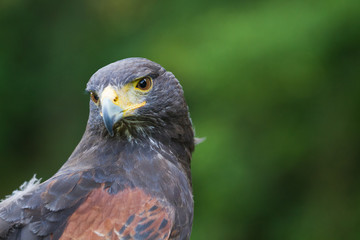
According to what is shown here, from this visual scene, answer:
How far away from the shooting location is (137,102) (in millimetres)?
3299

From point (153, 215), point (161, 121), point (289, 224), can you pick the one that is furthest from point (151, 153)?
point (289, 224)

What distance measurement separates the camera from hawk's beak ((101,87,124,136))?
305 centimetres

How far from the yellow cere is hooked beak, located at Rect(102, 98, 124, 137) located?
3 centimetres

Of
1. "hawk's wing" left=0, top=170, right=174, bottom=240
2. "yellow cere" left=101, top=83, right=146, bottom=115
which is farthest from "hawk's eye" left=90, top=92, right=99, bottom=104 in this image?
"hawk's wing" left=0, top=170, right=174, bottom=240

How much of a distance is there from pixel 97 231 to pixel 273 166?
410 cm

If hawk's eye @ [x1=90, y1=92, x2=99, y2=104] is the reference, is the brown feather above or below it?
below

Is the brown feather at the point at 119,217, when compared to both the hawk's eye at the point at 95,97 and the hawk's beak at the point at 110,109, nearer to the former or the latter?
the hawk's beak at the point at 110,109

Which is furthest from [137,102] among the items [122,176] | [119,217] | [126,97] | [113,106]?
[119,217]

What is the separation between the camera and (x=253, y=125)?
6.70 metres

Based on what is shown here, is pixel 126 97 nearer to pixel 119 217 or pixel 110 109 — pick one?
pixel 110 109

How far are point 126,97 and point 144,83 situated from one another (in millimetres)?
166

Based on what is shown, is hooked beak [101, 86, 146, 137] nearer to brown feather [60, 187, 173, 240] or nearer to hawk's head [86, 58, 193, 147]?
hawk's head [86, 58, 193, 147]

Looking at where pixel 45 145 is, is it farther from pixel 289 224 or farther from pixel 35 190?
pixel 35 190

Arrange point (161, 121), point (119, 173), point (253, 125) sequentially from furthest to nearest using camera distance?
1. point (253, 125)
2. point (161, 121)
3. point (119, 173)
